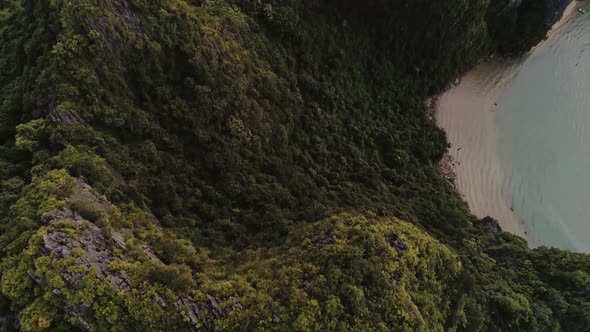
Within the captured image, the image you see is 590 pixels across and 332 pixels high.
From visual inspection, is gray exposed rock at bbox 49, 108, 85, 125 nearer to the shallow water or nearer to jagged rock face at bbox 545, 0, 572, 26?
the shallow water

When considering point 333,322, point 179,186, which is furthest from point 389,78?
Answer: point 333,322

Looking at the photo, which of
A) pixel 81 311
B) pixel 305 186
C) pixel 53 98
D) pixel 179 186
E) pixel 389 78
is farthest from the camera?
pixel 389 78

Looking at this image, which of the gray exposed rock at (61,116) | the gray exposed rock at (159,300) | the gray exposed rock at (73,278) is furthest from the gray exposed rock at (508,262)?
the gray exposed rock at (61,116)

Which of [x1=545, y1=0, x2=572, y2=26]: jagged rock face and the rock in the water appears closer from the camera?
the rock in the water

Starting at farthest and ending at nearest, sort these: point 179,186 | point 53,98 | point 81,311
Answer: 1. point 179,186
2. point 53,98
3. point 81,311

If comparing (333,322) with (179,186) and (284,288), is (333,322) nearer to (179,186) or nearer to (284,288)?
(284,288)

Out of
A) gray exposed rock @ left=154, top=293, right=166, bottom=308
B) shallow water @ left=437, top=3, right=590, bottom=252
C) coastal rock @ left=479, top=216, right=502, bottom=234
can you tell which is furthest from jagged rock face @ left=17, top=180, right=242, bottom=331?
shallow water @ left=437, top=3, right=590, bottom=252

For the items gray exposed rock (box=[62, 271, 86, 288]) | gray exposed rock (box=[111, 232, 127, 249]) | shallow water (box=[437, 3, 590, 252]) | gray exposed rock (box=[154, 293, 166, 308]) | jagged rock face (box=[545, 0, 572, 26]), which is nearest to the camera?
gray exposed rock (box=[62, 271, 86, 288])
